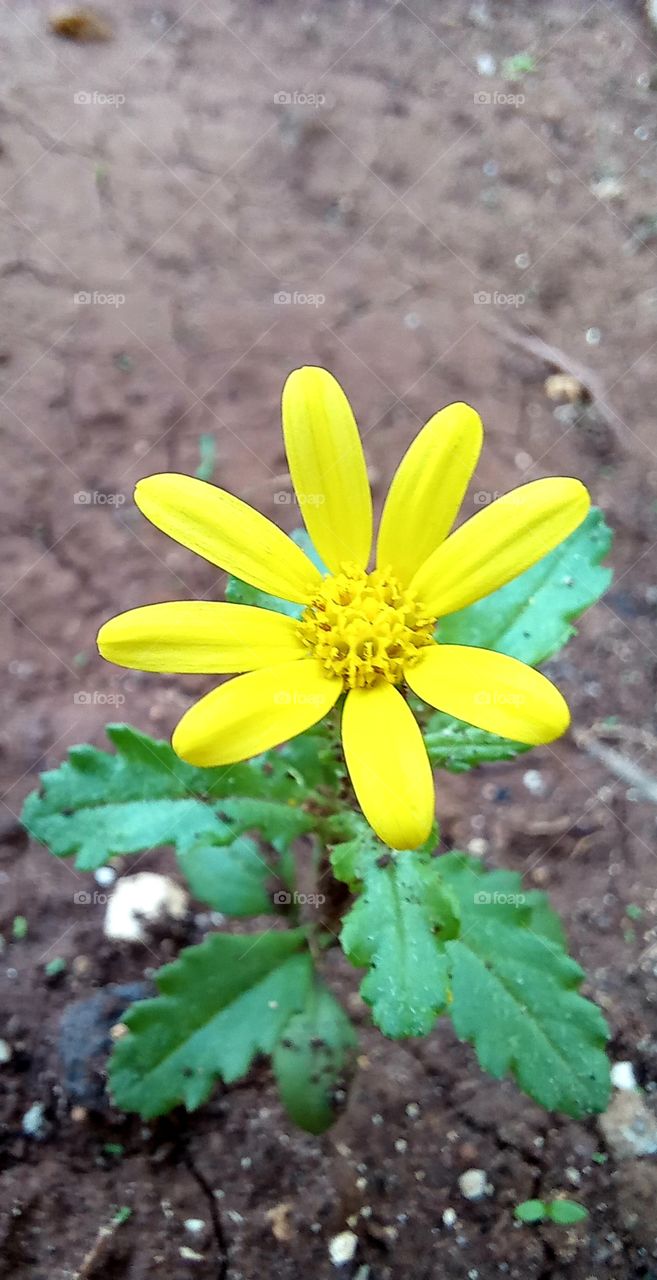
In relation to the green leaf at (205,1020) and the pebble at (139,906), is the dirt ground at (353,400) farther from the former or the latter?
the green leaf at (205,1020)

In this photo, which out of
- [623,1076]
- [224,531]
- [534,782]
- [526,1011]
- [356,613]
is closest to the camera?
[224,531]

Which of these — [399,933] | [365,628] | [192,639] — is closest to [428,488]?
[365,628]

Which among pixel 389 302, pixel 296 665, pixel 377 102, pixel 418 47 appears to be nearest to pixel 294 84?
pixel 377 102

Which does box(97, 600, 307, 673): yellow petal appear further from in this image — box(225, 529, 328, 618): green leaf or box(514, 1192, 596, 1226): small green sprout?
box(514, 1192, 596, 1226): small green sprout

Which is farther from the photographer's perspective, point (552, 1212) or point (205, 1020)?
point (552, 1212)

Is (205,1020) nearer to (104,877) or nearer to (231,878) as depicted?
(231,878)

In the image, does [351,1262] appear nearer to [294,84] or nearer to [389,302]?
[389,302]
